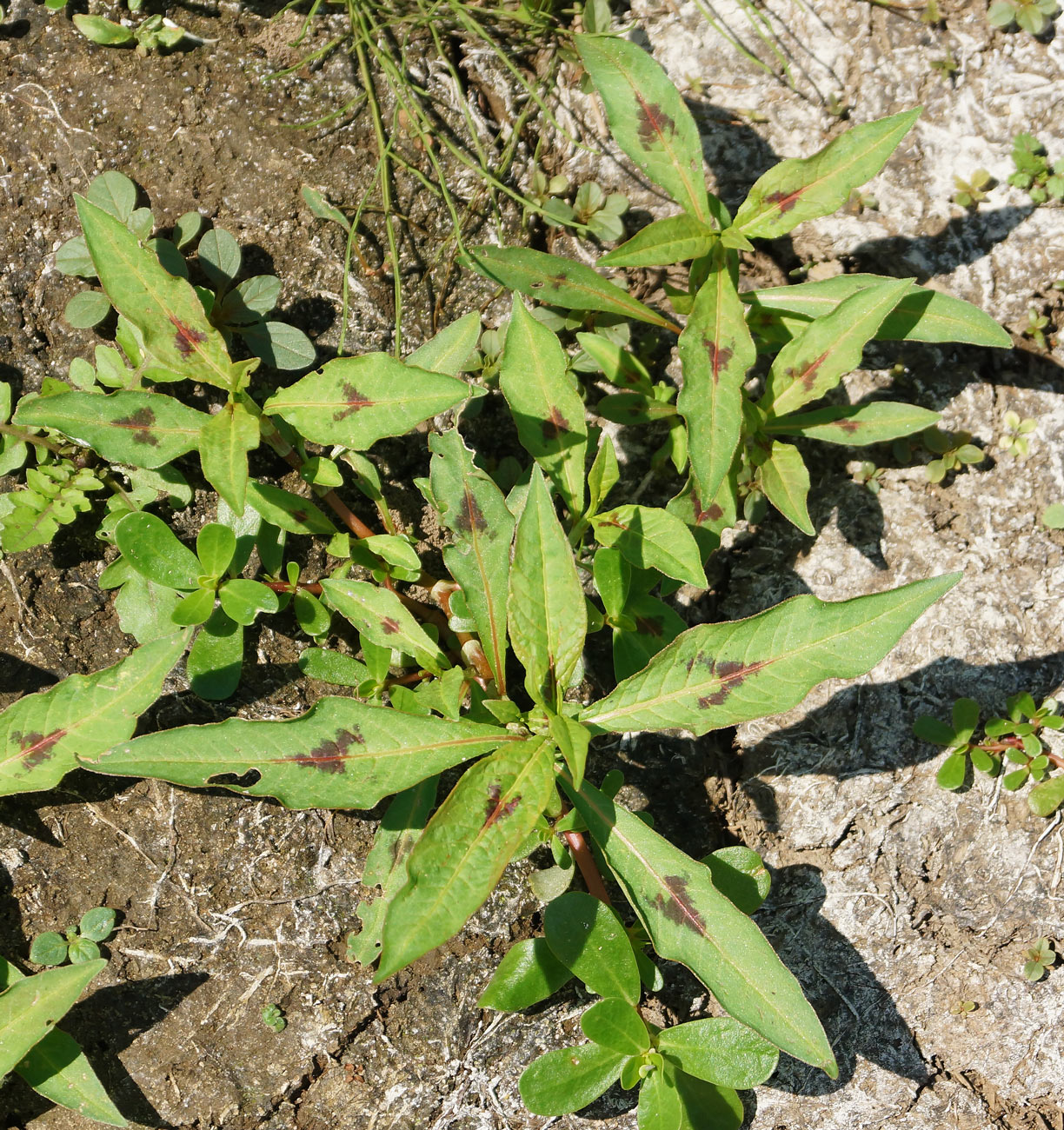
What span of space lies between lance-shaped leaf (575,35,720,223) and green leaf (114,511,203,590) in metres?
1.55

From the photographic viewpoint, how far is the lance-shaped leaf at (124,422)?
2123mm

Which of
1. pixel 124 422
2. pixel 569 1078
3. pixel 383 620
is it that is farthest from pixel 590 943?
pixel 124 422

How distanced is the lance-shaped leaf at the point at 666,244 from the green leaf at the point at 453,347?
38 centimetres

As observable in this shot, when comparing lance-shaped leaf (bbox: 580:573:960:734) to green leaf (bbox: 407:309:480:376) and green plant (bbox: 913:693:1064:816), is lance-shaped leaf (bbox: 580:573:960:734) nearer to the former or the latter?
green plant (bbox: 913:693:1064:816)

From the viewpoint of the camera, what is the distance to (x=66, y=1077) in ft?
7.60

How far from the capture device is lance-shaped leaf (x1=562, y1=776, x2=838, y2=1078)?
200 centimetres

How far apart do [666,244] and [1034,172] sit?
1321 mm

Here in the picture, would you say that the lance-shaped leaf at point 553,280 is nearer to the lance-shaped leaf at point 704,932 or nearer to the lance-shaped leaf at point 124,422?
the lance-shaped leaf at point 124,422

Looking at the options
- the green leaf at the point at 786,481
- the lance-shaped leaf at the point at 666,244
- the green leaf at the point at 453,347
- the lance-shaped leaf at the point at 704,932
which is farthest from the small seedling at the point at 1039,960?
the green leaf at the point at 453,347

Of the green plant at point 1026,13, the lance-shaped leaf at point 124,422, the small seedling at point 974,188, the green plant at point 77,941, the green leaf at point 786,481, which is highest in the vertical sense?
the green plant at point 1026,13

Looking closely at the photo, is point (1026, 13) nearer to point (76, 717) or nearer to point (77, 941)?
point (76, 717)

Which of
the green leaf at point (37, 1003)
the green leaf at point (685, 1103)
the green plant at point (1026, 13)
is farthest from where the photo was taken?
the green plant at point (1026, 13)

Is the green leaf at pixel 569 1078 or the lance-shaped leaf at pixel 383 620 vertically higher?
the lance-shaped leaf at pixel 383 620

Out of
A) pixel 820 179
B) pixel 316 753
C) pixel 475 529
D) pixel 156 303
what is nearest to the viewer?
pixel 316 753
